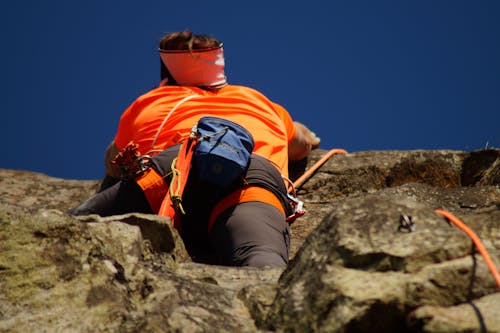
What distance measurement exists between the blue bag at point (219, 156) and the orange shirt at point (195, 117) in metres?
0.84

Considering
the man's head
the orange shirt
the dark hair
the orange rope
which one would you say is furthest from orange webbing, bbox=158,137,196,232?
the orange rope

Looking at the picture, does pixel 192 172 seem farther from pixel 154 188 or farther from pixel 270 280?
pixel 270 280

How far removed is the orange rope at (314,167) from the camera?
830cm

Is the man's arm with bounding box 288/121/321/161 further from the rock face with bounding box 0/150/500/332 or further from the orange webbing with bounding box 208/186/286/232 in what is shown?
the rock face with bounding box 0/150/500/332

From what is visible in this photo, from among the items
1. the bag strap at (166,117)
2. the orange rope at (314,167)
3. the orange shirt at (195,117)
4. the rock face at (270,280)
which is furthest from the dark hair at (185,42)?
the rock face at (270,280)

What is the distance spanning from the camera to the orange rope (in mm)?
8297

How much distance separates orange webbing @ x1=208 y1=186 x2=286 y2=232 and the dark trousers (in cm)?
4

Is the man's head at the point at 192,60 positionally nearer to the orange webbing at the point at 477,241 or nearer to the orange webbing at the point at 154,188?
the orange webbing at the point at 154,188

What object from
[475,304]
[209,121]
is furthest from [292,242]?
[475,304]

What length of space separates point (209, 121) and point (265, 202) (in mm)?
835

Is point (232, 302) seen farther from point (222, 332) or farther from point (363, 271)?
point (363, 271)

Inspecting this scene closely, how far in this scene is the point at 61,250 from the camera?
3.95 metres

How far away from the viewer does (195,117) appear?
22.5 feet

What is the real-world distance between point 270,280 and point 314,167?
4477mm
